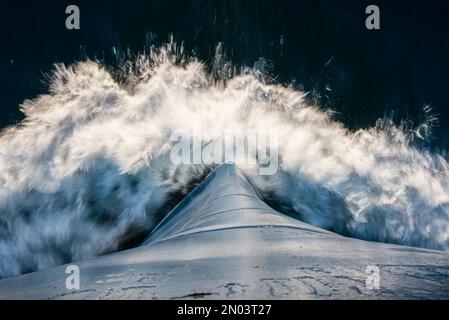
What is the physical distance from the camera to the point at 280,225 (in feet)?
12.5

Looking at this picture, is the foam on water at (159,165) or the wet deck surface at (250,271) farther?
the foam on water at (159,165)

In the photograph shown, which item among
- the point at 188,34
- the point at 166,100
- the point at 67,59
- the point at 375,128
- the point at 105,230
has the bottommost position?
the point at 105,230

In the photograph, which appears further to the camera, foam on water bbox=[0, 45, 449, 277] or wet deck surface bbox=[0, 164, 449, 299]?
foam on water bbox=[0, 45, 449, 277]

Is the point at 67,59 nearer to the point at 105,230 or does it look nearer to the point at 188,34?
the point at 188,34

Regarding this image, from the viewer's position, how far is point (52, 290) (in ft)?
7.32

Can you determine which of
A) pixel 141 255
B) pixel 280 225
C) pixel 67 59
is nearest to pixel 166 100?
pixel 67 59

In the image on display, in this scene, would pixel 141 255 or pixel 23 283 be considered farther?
pixel 141 255

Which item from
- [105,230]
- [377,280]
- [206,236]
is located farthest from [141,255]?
[105,230]

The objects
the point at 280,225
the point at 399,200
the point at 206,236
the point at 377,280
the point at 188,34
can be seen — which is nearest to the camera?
the point at 377,280

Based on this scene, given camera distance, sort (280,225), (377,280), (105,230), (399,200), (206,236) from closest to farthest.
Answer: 1. (377,280)
2. (206,236)
3. (280,225)
4. (105,230)
5. (399,200)

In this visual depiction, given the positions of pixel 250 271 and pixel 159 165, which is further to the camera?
pixel 159 165

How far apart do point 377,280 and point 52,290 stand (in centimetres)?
186

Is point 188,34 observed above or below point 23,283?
above

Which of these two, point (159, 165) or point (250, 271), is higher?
point (159, 165)
